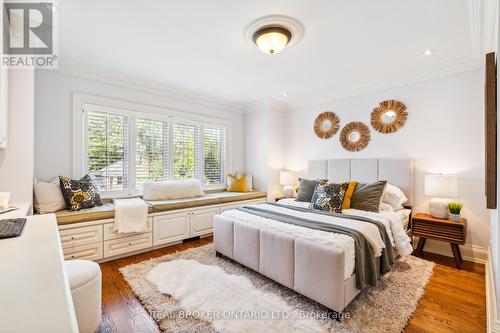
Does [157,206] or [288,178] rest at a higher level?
[288,178]

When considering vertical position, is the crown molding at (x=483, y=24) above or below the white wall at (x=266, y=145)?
above

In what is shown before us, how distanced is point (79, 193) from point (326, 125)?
4017 millimetres

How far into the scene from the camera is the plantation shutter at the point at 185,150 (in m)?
4.16

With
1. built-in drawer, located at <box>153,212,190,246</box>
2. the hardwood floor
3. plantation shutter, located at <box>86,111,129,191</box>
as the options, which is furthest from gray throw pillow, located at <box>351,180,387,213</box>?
plantation shutter, located at <box>86,111,129,191</box>

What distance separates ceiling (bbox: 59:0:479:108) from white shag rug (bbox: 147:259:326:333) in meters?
2.53

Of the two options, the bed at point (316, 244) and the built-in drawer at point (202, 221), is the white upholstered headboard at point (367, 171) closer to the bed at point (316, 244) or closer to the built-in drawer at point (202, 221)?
the bed at point (316, 244)

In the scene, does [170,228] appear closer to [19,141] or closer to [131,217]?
[131,217]

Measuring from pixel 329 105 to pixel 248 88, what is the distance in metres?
1.56

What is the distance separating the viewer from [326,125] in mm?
4277

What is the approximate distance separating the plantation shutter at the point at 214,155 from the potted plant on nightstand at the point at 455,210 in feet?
12.2

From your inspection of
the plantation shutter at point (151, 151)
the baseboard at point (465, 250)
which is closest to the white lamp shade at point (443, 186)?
the baseboard at point (465, 250)

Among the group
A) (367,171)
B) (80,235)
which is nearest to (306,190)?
(367,171)

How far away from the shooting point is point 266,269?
7.43 ft

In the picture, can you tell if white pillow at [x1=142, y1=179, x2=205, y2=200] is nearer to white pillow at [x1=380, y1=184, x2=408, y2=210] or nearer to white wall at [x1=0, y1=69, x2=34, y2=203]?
white wall at [x1=0, y1=69, x2=34, y2=203]
